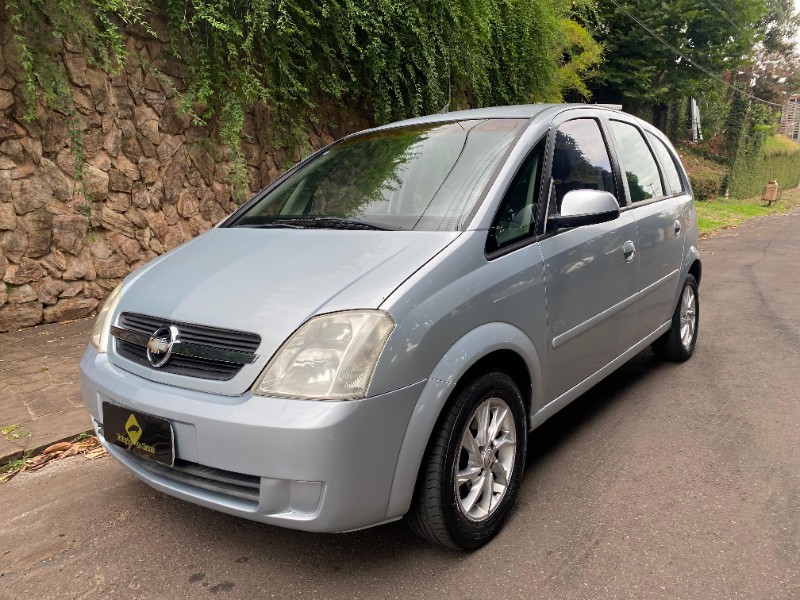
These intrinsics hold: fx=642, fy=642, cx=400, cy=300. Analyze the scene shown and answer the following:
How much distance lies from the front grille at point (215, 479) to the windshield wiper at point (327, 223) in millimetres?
1113

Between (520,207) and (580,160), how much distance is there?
0.71 m

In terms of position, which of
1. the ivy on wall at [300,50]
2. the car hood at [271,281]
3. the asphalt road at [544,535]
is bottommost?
the asphalt road at [544,535]

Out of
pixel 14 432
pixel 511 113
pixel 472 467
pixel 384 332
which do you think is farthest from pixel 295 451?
pixel 14 432

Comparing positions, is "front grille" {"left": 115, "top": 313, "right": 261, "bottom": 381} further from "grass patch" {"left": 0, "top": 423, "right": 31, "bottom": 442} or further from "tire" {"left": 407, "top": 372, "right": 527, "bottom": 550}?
"grass patch" {"left": 0, "top": 423, "right": 31, "bottom": 442}

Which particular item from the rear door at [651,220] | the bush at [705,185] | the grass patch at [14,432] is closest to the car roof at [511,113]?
the rear door at [651,220]

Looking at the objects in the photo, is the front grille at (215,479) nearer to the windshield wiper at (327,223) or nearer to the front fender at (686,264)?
the windshield wiper at (327,223)

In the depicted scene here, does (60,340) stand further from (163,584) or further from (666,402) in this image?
(666,402)

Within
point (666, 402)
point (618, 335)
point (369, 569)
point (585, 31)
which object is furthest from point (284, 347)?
point (585, 31)

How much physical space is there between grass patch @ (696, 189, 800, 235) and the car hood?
45.2 ft

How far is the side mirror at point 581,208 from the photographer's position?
2764 mm

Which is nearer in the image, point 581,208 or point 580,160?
point 581,208

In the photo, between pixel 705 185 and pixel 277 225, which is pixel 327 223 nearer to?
pixel 277 225

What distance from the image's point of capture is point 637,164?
386 centimetres

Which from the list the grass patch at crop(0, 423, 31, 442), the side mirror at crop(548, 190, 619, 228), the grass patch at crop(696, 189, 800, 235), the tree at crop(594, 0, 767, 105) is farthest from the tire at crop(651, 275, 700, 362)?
the tree at crop(594, 0, 767, 105)
